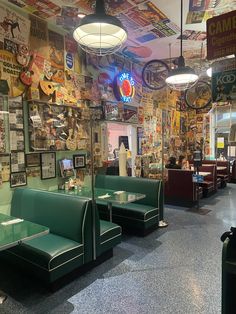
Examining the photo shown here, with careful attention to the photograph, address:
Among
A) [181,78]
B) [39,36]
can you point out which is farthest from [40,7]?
[181,78]

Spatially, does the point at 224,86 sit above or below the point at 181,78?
below

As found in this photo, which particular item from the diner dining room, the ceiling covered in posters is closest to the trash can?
the diner dining room

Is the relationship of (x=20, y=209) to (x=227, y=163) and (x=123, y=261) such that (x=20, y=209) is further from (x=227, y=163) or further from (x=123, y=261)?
(x=227, y=163)

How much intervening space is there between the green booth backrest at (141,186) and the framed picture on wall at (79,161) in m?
0.51

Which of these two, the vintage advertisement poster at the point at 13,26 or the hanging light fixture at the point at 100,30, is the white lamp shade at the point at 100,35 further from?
the vintage advertisement poster at the point at 13,26

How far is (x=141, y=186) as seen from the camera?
4297mm

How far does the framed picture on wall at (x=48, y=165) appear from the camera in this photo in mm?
3953

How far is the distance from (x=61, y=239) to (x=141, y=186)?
189 centimetres

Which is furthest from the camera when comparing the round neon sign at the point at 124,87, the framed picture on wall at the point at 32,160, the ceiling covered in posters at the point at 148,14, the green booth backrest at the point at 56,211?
the round neon sign at the point at 124,87

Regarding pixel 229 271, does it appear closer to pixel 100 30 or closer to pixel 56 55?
pixel 100 30

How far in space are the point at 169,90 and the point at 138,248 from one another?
5.61 m

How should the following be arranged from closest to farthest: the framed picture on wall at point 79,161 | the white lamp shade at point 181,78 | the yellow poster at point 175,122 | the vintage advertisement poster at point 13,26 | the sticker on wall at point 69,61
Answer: the vintage advertisement poster at point 13,26
the white lamp shade at point 181,78
the sticker on wall at point 69,61
the framed picture on wall at point 79,161
the yellow poster at point 175,122

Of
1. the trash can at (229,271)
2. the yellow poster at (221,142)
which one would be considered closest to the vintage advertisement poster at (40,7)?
the trash can at (229,271)

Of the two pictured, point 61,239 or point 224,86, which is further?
point 61,239
